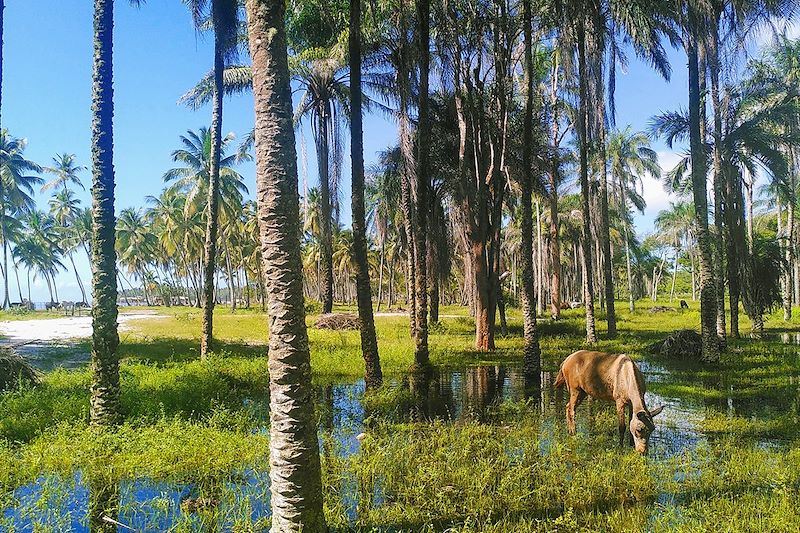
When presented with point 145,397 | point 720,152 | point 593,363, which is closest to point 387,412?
point 593,363

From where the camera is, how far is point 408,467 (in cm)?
771

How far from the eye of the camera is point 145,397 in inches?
459

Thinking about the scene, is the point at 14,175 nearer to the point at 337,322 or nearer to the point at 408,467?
the point at 337,322

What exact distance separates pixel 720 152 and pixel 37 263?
92.5 metres

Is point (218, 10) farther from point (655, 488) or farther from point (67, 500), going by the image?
point (655, 488)

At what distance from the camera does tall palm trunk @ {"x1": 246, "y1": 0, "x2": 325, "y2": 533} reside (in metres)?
5.20

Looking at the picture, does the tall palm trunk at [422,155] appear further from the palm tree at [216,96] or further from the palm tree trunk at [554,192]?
the palm tree trunk at [554,192]

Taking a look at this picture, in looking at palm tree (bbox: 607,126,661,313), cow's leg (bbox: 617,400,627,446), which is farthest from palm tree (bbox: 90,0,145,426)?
palm tree (bbox: 607,126,661,313)

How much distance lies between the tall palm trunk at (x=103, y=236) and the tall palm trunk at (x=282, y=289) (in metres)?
6.07

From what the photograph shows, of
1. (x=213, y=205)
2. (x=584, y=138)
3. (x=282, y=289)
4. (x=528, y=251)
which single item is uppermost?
(x=584, y=138)

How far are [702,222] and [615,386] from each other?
41.4 ft

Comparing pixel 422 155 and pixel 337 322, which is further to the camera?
pixel 337 322

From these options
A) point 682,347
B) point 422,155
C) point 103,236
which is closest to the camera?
point 103,236

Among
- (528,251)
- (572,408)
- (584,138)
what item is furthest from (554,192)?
(572,408)
